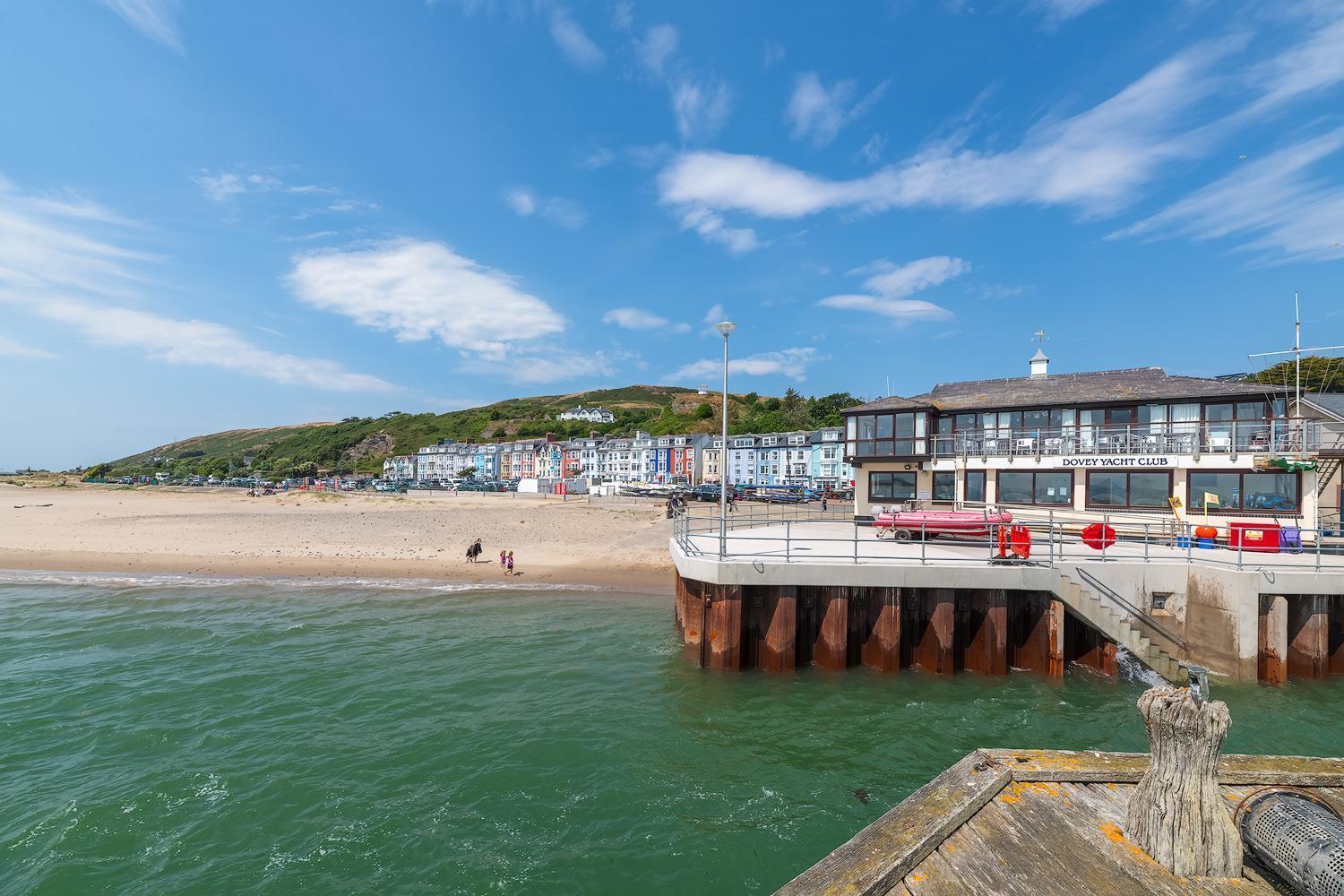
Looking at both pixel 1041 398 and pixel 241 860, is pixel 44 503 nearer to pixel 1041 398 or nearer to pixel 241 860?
pixel 241 860

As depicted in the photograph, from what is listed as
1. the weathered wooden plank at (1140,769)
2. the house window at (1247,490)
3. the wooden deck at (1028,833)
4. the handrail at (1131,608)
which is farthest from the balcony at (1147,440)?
the wooden deck at (1028,833)

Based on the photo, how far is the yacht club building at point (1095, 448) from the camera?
21.8 metres

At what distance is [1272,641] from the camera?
14.5m

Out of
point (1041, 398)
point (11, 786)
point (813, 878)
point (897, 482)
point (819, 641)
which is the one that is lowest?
point (11, 786)

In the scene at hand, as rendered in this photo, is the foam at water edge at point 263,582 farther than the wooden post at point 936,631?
Yes

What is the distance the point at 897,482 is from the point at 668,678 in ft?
62.6

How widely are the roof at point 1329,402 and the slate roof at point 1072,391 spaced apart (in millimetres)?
2983

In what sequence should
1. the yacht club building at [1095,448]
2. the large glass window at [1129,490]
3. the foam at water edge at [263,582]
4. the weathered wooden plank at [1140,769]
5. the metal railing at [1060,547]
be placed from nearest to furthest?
the weathered wooden plank at [1140,769], the metal railing at [1060,547], the yacht club building at [1095,448], the large glass window at [1129,490], the foam at water edge at [263,582]

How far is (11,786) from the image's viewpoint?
10.6 metres

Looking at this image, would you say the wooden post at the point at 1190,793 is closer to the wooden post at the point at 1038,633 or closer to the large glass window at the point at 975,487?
the wooden post at the point at 1038,633

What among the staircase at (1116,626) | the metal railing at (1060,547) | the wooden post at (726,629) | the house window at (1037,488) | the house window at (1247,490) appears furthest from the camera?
the house window at (1037,488)

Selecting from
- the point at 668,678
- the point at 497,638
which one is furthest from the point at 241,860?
the point at 497,638

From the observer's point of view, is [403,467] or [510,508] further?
[403,467]

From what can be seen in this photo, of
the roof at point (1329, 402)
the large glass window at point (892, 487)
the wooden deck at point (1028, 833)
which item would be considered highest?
the roof at point (1329, 402)
